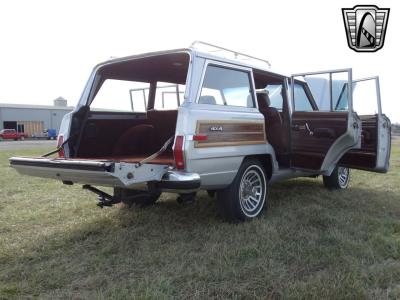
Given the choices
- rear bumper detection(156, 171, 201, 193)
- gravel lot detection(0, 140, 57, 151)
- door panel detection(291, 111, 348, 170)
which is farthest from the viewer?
gravel lot detection(0, 140, 57, 151)

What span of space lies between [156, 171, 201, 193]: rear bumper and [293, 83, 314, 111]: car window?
2.92 metres

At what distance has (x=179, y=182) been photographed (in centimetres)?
402

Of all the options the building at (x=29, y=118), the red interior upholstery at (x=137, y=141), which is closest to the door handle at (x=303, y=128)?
the red interior upholstery at (x=137, y=141)

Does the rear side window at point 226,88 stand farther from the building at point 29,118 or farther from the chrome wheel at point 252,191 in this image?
the building at point 29,118

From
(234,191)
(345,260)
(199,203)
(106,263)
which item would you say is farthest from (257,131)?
(106,263)

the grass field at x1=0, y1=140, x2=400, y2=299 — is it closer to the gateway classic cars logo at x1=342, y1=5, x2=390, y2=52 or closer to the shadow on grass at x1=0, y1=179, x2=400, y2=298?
the shadow on grass at x1=0, y1=179, x2=400, y2=298

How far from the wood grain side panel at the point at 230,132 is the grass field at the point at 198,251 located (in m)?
0.97

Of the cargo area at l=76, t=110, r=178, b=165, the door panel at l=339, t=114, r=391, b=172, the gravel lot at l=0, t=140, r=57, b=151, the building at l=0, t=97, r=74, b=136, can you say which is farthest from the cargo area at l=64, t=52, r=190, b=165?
the building at l=0, t=97, r=74, b=136

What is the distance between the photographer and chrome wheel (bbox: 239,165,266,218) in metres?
5.06

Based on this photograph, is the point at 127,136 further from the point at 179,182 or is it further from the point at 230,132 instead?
the point at 179,182

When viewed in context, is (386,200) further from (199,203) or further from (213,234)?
(213,234)

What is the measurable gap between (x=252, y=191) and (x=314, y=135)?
4.59ft

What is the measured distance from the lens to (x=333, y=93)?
6.12 m

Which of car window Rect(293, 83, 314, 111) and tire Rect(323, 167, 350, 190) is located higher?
car window Rect(293, 83, 314, 111)
